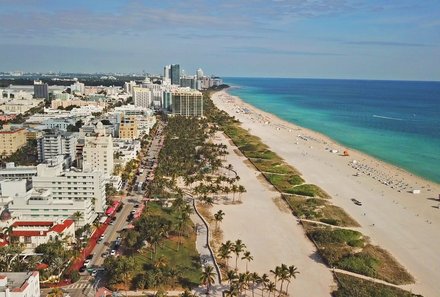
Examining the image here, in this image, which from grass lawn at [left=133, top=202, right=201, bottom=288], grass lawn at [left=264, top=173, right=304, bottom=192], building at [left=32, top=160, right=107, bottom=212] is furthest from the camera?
grass lawn at [left=264, top=173, right=304, bottom=192]

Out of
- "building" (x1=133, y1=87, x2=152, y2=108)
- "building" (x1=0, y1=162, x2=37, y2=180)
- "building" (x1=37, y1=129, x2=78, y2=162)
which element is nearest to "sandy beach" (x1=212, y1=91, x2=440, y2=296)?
"building" (x1=0, y1=162, x2=37, y2=180)

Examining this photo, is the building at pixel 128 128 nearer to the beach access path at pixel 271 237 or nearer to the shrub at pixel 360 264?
the beach access path at pixel 271 237

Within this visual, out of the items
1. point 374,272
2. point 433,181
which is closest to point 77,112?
point 433,181

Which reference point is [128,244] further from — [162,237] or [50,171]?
[50,171]

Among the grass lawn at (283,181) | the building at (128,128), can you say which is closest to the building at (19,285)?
the grass lawn at (283,181)

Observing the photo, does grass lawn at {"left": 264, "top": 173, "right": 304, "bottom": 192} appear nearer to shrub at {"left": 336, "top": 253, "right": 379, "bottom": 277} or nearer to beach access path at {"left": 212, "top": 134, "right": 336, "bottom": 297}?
beach access path at {"left": 212, "top": 134, "right": 336, "bottom": 297}

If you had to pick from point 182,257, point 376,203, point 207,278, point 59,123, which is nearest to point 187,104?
point 59,123

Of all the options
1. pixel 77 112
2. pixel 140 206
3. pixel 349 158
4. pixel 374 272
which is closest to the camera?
pixel 374 272
